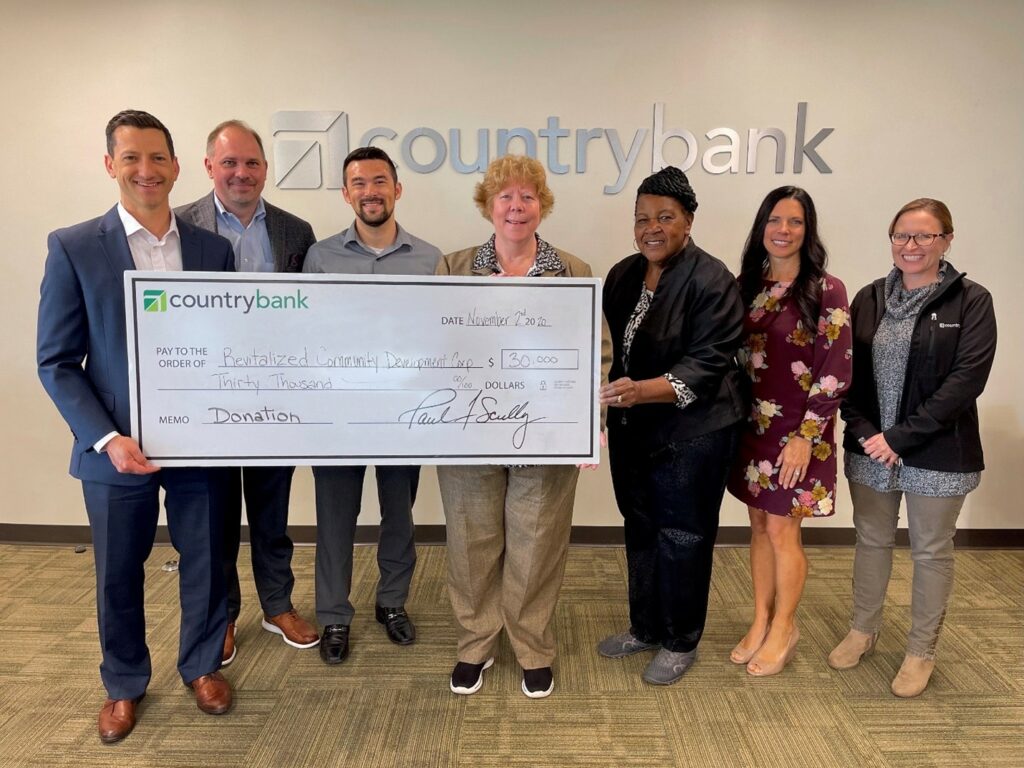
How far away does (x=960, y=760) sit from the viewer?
6.30 ft

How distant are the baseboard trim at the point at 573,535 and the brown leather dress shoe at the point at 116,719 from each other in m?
1.41

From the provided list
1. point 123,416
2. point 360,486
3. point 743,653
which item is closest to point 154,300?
point 123,416

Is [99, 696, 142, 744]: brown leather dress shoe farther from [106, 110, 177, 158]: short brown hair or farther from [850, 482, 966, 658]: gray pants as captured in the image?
[850, 482, 966, 658]: gray pants

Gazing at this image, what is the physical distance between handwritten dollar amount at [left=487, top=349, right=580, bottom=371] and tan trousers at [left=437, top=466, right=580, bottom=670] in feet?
1.02

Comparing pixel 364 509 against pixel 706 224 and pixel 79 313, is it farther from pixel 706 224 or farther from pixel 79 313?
pixel 706 224

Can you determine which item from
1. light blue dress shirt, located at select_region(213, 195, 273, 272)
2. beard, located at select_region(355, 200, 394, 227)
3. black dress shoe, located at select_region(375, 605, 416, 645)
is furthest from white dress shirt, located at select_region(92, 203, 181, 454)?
black dress shoe, located at select_region(375, 605, 416, 645)

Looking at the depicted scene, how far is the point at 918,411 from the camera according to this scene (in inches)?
82.1

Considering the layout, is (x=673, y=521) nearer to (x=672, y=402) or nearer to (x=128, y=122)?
(x=672, y=402)

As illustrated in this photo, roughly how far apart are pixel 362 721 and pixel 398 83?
259cm

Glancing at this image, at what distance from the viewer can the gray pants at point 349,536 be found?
2.34m

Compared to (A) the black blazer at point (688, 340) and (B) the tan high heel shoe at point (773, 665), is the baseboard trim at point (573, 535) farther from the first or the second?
(A) the black blazer at point (688, 340)

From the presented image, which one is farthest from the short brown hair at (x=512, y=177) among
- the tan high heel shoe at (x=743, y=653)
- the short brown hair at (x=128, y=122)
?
Result: the tan high heel shoe at (x=743, y=653)

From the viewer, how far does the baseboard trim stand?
134 inches

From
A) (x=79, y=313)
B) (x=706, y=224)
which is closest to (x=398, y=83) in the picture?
(x=706, y=224)
